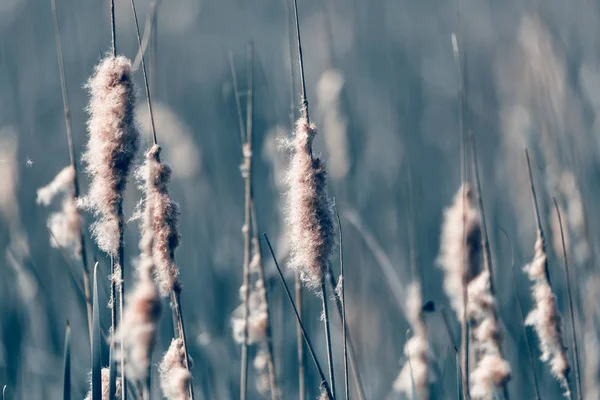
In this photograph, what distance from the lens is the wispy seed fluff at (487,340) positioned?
82.6 inches

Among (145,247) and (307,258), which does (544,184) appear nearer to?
(307,258)

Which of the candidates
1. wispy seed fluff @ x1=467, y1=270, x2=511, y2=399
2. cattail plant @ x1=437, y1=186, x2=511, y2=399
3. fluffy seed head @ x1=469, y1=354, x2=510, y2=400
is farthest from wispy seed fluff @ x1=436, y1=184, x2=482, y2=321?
fluffy seed head @ x1=469, y1=354, x2=510, y2=400

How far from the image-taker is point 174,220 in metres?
1.83

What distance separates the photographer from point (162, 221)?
1.82 meters

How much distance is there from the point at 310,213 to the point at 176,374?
1.50ft

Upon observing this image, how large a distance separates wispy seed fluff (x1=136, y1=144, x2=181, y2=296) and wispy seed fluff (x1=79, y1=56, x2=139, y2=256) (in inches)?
2.3

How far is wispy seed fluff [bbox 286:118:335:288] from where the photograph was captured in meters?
1.90

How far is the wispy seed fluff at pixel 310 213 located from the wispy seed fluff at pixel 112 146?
37 centimetres

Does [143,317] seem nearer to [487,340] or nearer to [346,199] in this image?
[487,340]

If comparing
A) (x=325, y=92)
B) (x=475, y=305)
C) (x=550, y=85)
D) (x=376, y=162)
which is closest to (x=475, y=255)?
(x=475, y=305)

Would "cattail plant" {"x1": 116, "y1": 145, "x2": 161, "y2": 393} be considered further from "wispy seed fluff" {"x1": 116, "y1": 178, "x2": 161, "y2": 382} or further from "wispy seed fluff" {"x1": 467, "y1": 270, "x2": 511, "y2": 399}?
"wispy seed fluff" {"x1": 467, "y1": 270, "x2": 511, "y2": 399}

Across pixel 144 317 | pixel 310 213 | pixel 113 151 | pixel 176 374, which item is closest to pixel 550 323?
pixel 310 213

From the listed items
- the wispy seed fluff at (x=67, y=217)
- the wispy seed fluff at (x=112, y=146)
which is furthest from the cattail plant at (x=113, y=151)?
the wispy seed fluff at (x=67, y=217)

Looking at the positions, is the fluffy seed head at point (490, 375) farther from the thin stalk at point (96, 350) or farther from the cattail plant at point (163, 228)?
the thin stalk at point (96, 350)
